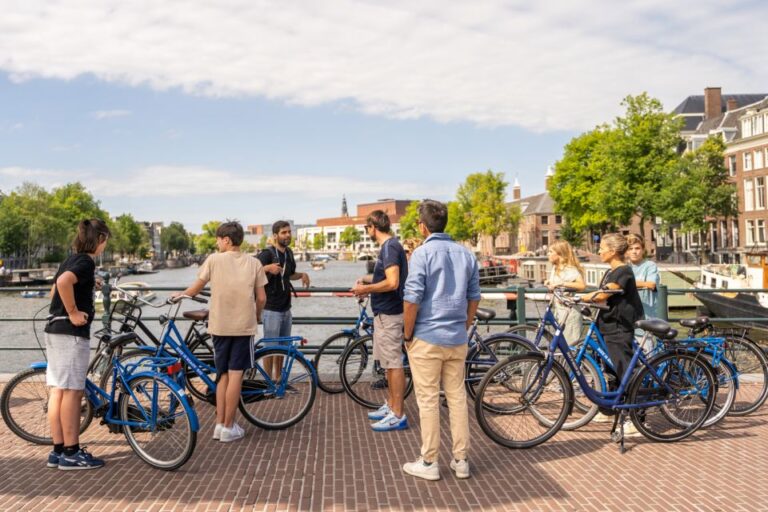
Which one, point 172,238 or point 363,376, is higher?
point 172,238

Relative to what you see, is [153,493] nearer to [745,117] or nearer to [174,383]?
[174,383]

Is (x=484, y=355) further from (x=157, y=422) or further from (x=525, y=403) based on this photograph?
(x=157, y=422)

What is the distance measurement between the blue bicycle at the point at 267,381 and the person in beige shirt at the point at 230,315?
283 mm

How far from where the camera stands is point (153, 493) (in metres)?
4.23

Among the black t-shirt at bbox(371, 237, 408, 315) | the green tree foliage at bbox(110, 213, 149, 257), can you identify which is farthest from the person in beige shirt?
the green tree foliage at bbox(110, 213, 149, 257)

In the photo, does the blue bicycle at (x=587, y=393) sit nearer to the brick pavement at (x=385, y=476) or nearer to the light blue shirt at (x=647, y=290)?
the brick pavement at (x=385, y=476)

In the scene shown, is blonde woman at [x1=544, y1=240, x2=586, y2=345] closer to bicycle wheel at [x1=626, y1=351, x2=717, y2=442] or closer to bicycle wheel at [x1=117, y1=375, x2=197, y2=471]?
bicycle wheel at [x1=626, y1=351, x2=717, y2=442]

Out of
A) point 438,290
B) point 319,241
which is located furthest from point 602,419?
point 319,241

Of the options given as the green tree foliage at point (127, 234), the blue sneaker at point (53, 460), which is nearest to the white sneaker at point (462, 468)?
the blue sneaker at point (53, 460)

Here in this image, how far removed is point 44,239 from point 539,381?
69.7m

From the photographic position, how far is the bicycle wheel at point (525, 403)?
16.4 ft

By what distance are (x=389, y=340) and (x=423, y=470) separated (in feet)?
4.27

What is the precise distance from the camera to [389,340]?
5523mm

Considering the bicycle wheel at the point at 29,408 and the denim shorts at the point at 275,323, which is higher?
the denim shorts at the point at 275,323
